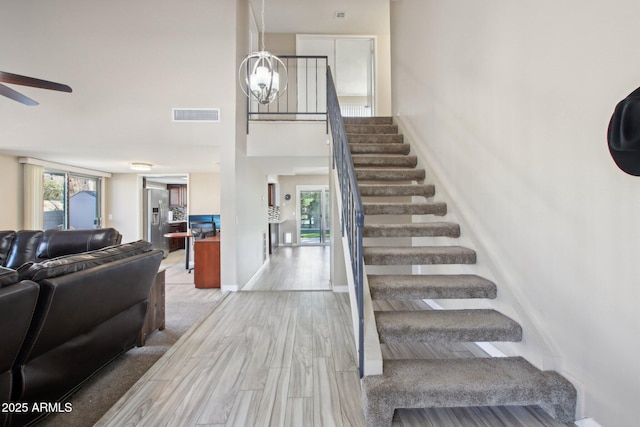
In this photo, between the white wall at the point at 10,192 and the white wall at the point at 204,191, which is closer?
the white wall at the point at 10,192

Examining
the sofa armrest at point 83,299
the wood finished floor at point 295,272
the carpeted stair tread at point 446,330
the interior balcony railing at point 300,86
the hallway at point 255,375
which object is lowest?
the wood finished floor at point 295,272

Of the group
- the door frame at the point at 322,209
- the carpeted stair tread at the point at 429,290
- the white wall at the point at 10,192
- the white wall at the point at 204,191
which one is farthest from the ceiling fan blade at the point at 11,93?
the door frame at the point at 322,209

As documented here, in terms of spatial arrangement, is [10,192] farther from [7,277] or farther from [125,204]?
[7,277]

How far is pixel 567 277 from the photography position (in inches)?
61.9

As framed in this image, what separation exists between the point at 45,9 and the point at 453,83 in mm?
5713

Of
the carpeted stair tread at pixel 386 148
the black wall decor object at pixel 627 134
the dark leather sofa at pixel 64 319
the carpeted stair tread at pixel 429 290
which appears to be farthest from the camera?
the carpeted stair tread at pixel 386 148

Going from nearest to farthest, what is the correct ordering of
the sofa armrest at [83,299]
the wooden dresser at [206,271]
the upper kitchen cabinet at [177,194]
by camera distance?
the sofa armrest at [83,299]
the wooden dresser at [206,271]
the upper kitchen cabinet at [177,194]

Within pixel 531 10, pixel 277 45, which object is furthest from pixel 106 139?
pixel 531 10

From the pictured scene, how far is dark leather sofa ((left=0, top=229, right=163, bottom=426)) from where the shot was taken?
142 centimetres

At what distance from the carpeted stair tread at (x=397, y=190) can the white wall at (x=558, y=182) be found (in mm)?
464

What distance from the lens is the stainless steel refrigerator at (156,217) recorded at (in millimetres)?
7582

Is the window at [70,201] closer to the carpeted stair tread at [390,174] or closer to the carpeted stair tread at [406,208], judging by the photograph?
the carpeted stair tread at [390,174]

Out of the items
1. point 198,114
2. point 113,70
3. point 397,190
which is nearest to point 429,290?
point 397,190

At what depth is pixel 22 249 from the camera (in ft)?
10.5
